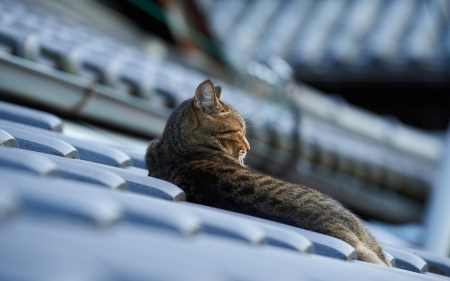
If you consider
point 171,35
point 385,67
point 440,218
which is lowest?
point 440,218

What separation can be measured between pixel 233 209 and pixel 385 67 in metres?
5.06

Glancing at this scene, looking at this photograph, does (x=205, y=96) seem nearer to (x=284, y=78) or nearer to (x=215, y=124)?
(x=215, y=124)

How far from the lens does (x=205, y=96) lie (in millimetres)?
1859

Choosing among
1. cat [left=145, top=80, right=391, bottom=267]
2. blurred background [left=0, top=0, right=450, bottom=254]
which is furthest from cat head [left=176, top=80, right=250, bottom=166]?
blurred background [left=0, top=0, right=450, bottom=254]

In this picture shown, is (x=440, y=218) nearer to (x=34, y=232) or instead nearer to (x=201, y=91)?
(x=201, y=91)

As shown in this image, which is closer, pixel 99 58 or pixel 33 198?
pixel 33 198

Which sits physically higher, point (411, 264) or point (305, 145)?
point (305, 145)

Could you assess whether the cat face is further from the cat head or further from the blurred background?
the blurred background

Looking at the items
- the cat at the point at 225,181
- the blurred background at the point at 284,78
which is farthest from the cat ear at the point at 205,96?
the blurred background at the point at 284,78

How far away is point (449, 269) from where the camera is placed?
1.61 m

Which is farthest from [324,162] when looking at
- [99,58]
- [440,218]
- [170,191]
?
[170,191]

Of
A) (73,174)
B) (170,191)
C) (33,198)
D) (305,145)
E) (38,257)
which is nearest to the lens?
(38,257)

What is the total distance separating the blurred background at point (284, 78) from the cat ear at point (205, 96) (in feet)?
1.50

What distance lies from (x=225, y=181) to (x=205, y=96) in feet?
1.65
